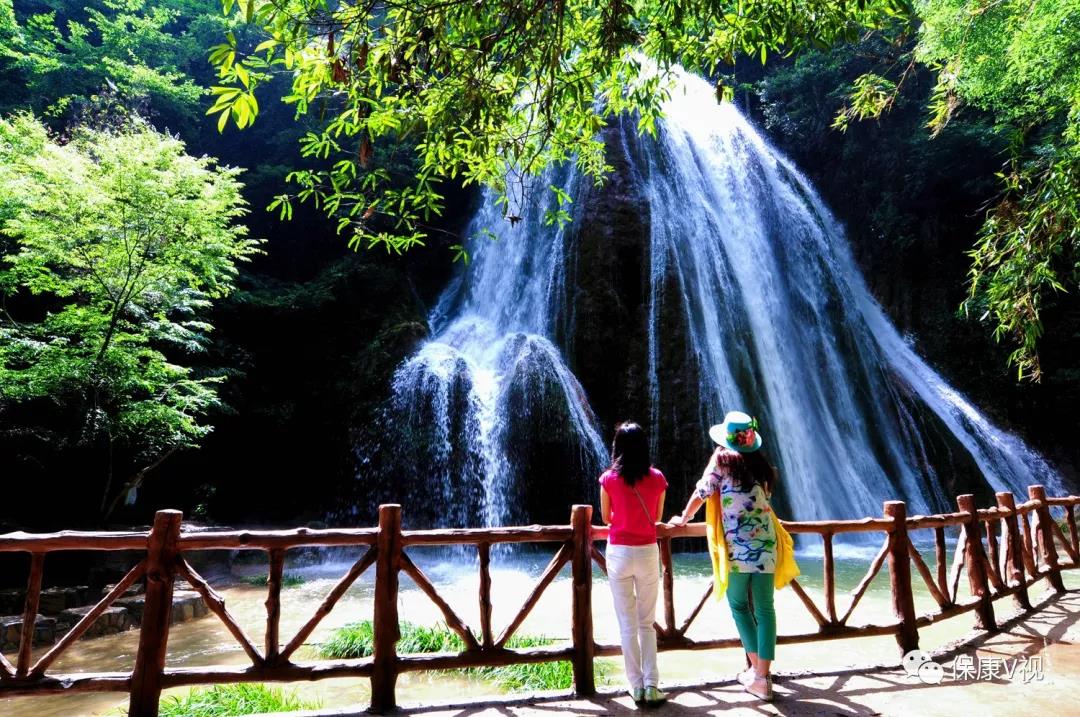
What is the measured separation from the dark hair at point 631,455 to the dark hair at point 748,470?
1.70ft

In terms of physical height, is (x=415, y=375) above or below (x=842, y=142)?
below

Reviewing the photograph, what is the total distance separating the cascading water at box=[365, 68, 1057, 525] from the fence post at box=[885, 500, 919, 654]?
305 inches

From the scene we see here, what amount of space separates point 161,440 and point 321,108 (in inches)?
364

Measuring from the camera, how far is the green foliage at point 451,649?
15.9ft

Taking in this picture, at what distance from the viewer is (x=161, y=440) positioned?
1047 centimetres

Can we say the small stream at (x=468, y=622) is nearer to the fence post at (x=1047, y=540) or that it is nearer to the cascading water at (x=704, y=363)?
the fence post at (x=1047, y=540)

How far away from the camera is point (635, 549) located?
3467 mm

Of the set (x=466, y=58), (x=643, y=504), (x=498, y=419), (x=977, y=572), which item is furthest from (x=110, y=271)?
(x=977, y=572)

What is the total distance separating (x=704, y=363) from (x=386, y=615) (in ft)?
37.4

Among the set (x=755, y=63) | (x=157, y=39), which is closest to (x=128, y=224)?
(x=157, y=39)

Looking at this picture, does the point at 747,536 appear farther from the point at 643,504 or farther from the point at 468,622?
the point at 468,622

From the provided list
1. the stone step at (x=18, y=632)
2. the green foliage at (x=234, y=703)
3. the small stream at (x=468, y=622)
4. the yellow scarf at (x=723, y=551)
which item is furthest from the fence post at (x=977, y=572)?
the stone step at (x=18, y=632)

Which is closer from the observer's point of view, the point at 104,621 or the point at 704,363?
the point at 104,621

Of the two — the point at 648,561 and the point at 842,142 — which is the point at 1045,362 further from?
the point at 648,561
